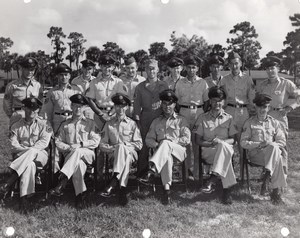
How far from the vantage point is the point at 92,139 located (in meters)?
5.06

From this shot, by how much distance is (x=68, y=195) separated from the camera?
4.98 metres

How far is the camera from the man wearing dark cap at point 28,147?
175 inches

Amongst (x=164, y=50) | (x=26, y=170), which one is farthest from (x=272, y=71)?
(x=164, y=50)

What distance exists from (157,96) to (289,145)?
4041 millimetres

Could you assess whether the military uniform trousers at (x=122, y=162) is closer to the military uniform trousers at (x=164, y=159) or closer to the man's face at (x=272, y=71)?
the military uniform trousers at (x=164, y=159)

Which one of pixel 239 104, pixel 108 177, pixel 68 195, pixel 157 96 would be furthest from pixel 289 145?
pixel 68 195

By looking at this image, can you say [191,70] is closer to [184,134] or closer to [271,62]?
[184,134]

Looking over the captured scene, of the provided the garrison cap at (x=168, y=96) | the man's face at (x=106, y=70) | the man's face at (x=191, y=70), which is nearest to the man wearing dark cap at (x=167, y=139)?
the garrison cap at (x=168, y=96)

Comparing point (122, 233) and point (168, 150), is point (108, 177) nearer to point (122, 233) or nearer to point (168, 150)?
point (168, 150)

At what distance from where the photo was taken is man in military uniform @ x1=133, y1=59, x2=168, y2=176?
562 centimetres

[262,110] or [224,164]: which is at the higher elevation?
[262,110]

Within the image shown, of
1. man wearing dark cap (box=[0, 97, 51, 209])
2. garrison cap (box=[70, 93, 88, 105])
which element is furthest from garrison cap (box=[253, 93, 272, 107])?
man wearing dark cap (box=[0, 97, 51, 209])

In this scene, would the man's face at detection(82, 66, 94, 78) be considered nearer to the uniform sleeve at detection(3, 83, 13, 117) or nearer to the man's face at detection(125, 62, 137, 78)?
the man's face at detection(125, 62, 137, 78)

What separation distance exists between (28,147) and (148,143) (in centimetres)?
168
